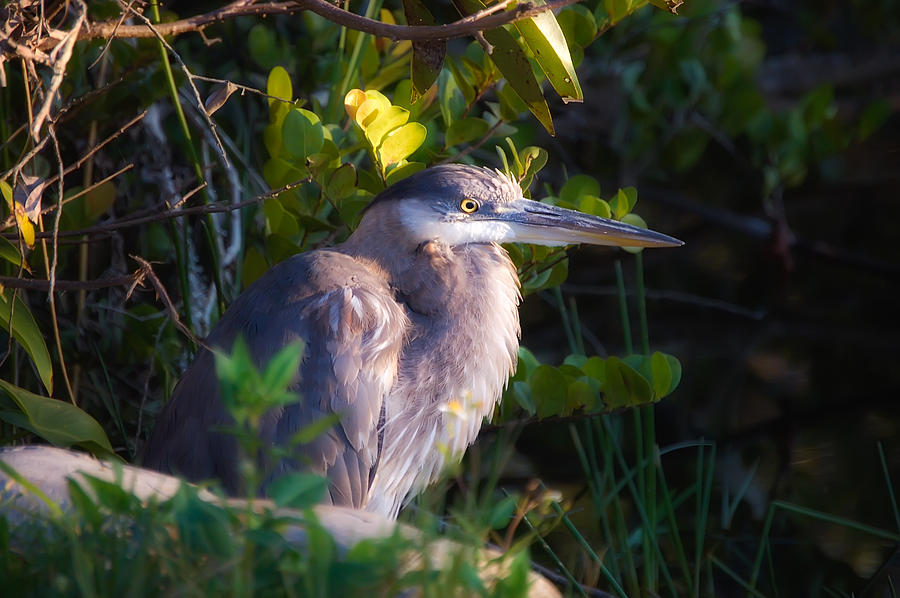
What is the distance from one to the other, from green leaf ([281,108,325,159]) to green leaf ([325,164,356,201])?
8cm

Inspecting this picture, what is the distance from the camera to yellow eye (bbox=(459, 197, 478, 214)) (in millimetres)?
2391

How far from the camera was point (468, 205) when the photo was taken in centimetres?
240

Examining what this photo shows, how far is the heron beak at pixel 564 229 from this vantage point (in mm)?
2406

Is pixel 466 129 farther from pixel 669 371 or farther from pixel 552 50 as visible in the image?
pixel 669 371

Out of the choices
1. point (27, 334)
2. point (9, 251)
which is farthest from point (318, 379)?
point (9, 251)

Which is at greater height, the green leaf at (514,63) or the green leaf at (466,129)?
the green leaf at (514,63)

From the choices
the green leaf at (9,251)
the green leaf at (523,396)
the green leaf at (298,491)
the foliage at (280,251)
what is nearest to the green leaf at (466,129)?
the foliage at (280,251)

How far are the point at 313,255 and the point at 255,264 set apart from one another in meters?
0.49

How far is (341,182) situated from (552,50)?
0.59 metres

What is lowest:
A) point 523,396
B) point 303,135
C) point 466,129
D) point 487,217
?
point 523,396

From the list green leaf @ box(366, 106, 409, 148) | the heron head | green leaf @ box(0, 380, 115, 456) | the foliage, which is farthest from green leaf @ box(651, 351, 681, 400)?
green leaf @ box(0, 380, 115, 456)

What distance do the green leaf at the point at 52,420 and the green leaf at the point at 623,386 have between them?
1156 millimetres

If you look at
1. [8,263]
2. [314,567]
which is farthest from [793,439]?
[314,567]

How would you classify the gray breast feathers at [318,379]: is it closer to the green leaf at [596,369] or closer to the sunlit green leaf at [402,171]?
the sunlit green leaf at [402,171]
